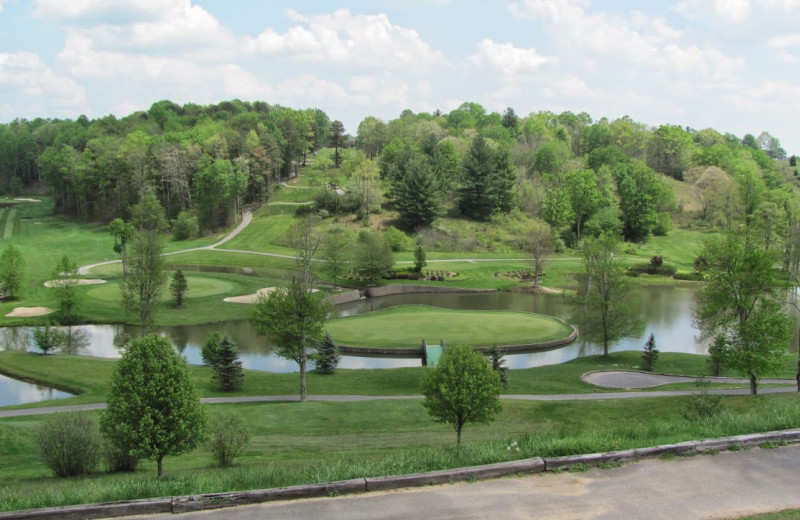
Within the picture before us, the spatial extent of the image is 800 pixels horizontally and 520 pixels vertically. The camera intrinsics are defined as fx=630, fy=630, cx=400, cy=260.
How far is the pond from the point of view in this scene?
138 ft

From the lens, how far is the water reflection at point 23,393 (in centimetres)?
3303

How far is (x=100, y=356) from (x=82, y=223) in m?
72.4

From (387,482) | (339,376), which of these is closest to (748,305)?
(339,376)

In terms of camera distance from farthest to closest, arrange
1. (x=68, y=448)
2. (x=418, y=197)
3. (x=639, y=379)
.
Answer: (x=418, y=197), (x=639, y=379), (x=68, y=448)

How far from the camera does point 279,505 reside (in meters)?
11.7

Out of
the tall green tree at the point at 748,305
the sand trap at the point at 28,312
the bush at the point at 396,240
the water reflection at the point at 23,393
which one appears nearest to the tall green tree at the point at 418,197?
the bush at the point at 396,240

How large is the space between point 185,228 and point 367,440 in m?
75.5

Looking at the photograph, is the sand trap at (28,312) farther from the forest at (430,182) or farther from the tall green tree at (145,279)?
the forest at (430,182)

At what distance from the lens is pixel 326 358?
37719 mm

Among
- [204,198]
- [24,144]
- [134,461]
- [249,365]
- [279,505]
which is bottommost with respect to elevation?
[249,365]

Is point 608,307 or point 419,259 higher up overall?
point 419,259

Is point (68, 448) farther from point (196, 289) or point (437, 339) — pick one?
point (196, 289)

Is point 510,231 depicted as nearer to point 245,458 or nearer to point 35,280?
point 35,280

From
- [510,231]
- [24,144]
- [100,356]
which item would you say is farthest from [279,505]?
[24,144]
